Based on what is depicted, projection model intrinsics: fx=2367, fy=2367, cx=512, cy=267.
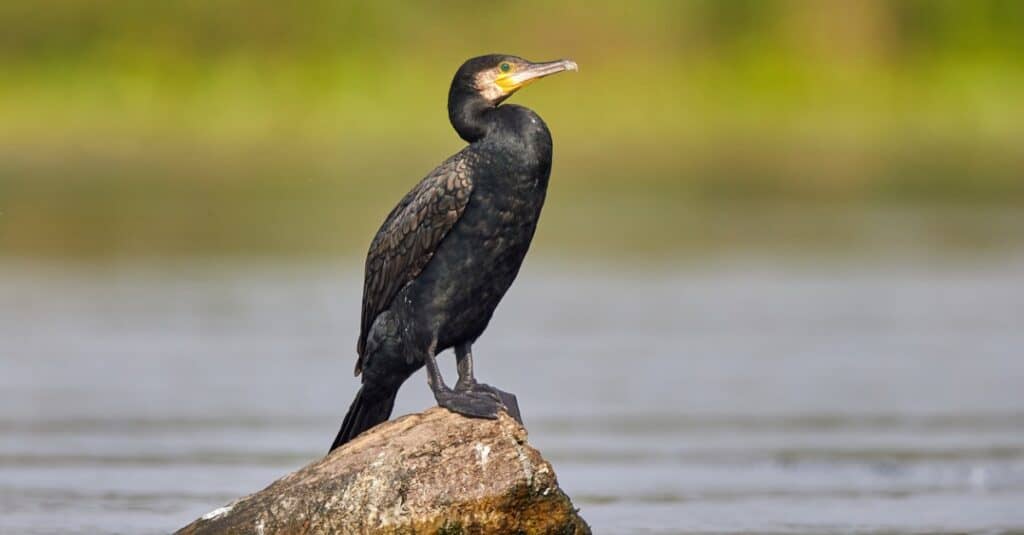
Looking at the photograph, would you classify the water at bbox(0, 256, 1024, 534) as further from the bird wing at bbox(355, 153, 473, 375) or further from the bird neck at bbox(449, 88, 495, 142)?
the bird neck at bbox(449, 88, 495, 142)

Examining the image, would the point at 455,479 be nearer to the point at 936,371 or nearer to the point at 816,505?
the point at 816,505

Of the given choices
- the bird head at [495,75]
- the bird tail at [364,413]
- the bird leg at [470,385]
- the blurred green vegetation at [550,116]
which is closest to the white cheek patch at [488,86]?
the bird head at [495,75]

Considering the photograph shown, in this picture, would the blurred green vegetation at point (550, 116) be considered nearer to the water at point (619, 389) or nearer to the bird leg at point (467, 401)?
the water at point (619, 389)

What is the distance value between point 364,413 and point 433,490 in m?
0.83

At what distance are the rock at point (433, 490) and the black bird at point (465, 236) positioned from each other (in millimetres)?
216

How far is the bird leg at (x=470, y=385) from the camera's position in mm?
8047

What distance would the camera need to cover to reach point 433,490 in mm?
7723

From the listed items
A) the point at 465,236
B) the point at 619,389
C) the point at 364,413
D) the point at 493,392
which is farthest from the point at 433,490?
the point at 619,389

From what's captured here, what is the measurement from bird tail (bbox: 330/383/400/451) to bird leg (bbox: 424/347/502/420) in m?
0.45

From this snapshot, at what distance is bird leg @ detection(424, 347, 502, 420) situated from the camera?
308 inches

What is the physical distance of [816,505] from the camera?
9750 millimetres

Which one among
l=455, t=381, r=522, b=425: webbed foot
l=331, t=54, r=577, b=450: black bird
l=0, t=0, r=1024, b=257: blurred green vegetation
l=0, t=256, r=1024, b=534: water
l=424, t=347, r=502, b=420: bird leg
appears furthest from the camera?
l=0, t=0, r=1024, b=257: blurred green vegetation

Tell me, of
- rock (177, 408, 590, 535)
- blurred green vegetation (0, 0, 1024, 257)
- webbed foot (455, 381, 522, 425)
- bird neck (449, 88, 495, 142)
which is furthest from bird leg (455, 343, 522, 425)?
blurred green vegetation (0, 0, 1024, 257)

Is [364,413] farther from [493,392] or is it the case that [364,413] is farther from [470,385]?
[493,392]
